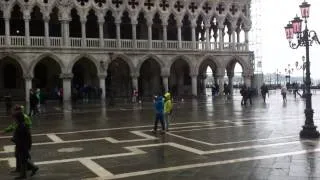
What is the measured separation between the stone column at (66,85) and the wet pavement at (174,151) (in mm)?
17293

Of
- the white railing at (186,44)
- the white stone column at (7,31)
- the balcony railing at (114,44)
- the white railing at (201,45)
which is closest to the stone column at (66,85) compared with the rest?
the balcony railing at (114,44)

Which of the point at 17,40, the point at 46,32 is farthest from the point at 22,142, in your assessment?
the point at 46,32

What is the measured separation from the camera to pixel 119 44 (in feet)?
132

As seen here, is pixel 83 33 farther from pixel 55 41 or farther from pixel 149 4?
pixel 149 4

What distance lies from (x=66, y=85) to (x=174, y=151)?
2632 centimetres

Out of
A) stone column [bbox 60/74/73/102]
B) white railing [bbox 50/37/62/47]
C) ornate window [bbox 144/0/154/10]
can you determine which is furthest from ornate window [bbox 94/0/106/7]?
stone column [bbox 60/74/73/102]

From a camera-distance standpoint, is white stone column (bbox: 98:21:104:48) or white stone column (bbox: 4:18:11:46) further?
white stone column (bbox: 98:21:104:48)

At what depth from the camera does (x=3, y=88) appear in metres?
39.0

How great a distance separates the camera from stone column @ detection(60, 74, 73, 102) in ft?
124

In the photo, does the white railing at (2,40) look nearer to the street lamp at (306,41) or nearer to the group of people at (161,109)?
the group of people at (161,109)

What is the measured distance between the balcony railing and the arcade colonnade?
861 mm

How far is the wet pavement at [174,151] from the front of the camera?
10219 millimetres

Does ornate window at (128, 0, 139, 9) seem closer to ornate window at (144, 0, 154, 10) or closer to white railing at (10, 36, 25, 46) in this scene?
ornate window at (144, 0, 154, 10)

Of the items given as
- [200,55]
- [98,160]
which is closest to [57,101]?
[200,55]
